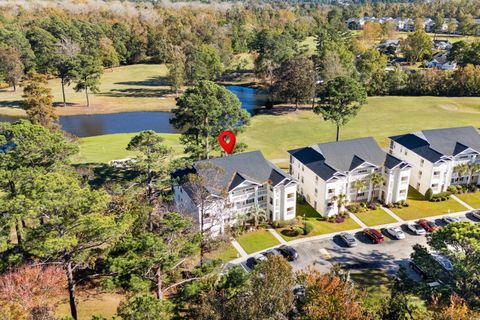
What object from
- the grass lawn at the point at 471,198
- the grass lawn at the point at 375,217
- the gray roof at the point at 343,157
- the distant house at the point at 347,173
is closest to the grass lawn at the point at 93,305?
the distant house at the point at 347,173

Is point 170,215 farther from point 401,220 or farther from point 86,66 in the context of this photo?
point 86,66

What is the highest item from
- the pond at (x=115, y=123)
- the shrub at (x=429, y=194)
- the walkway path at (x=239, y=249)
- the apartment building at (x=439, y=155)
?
the apartment building at (x=439, y=155)

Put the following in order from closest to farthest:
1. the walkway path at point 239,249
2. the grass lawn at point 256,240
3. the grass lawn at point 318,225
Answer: the walkway path at point 239,249 → the grass lawn at point 256,240 → the grass lawn at point 318,225

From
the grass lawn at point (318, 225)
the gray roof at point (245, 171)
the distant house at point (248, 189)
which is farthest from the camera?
the grass lawn at point (318, 225)

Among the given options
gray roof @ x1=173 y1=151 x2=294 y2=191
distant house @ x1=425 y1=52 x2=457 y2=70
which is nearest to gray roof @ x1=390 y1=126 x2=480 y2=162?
gray roof @ x1=173 y1=151 x2=294 y2=191

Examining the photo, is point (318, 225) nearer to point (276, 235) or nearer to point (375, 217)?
point (276, 235)

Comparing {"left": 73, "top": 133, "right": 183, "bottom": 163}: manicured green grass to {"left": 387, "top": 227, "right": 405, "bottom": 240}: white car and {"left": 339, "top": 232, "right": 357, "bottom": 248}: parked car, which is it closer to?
{"left": 339, "top": 232, "right": 357, "bottom": 248}: parked car

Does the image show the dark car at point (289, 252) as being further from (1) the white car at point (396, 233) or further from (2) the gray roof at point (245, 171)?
(1) the white car at point (396, 233)
